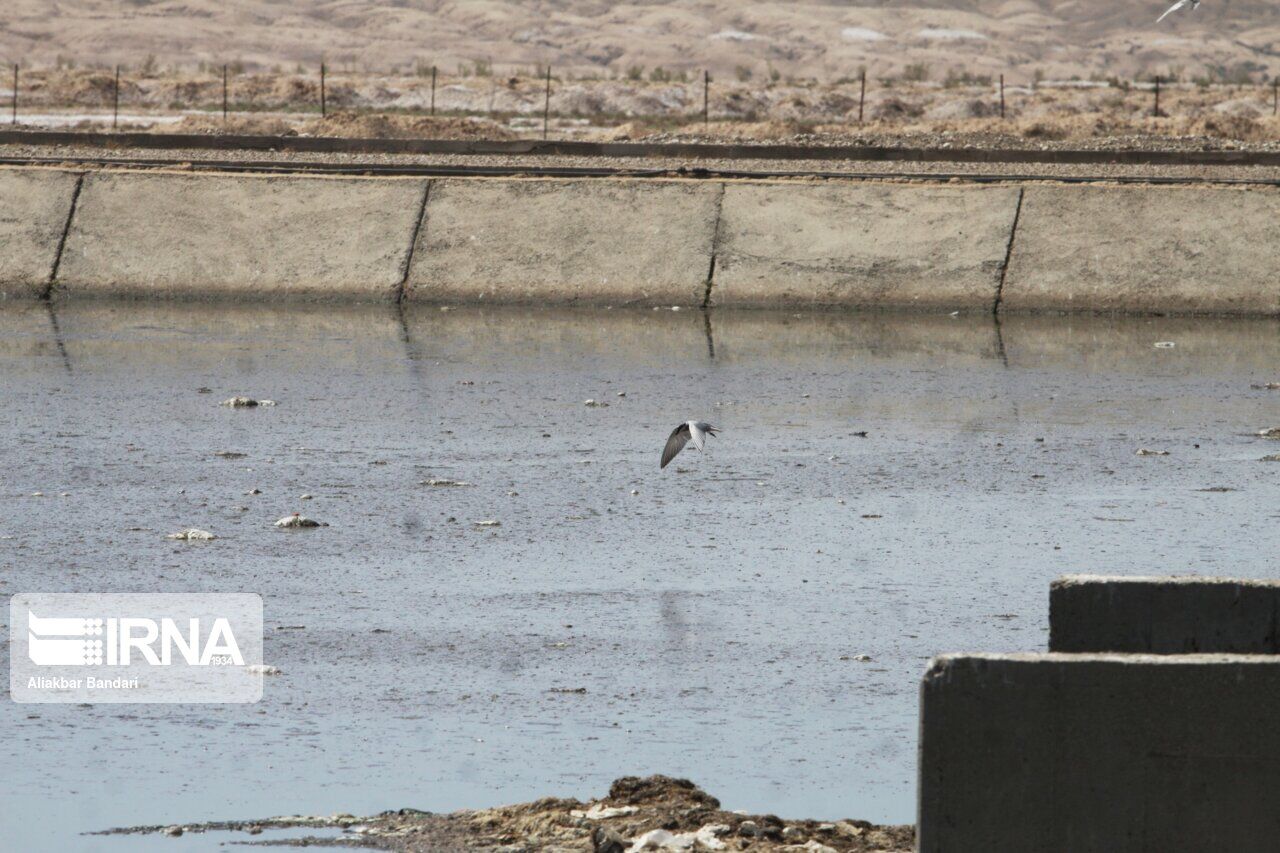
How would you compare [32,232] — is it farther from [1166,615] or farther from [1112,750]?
[1112,750]

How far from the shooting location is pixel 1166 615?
4.61 metres

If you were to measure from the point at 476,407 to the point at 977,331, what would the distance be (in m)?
4.70

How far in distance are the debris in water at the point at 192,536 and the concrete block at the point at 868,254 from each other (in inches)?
312

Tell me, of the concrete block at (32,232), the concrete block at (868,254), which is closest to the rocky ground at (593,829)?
the concrete block at (868,254)

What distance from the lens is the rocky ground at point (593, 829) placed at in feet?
14.6

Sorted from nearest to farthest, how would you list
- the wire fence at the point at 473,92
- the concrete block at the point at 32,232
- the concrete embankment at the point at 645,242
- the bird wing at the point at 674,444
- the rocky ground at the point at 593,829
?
the rocky ground at the point at 593,829
the bird wing at the point at 674,444
the concrete embankment at the point at 645,242
the concrete block at the point at 32,232
the wire fence at the point at 473,92

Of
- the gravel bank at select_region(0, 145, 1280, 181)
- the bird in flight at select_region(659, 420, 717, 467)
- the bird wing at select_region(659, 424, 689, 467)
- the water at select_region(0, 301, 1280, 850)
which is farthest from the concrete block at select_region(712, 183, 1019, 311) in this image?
the bird wing at select_region(659, 424, 689, 467)

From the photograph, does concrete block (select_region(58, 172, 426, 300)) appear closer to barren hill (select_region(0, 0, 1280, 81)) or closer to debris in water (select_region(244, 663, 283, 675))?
debris in water (select_region(244, 663, 283, 675))

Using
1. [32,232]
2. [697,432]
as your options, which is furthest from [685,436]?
[32,232]

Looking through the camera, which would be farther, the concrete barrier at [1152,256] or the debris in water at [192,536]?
the concrete barrier at [1152,256]

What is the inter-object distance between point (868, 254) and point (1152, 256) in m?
2.09

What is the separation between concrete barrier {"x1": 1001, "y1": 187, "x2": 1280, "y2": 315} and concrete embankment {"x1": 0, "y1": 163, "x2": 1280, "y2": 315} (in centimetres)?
1

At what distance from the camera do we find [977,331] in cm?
1424

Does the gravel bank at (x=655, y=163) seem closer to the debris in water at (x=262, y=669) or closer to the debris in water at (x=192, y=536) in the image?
the debris in water at (x=192, y=536)
